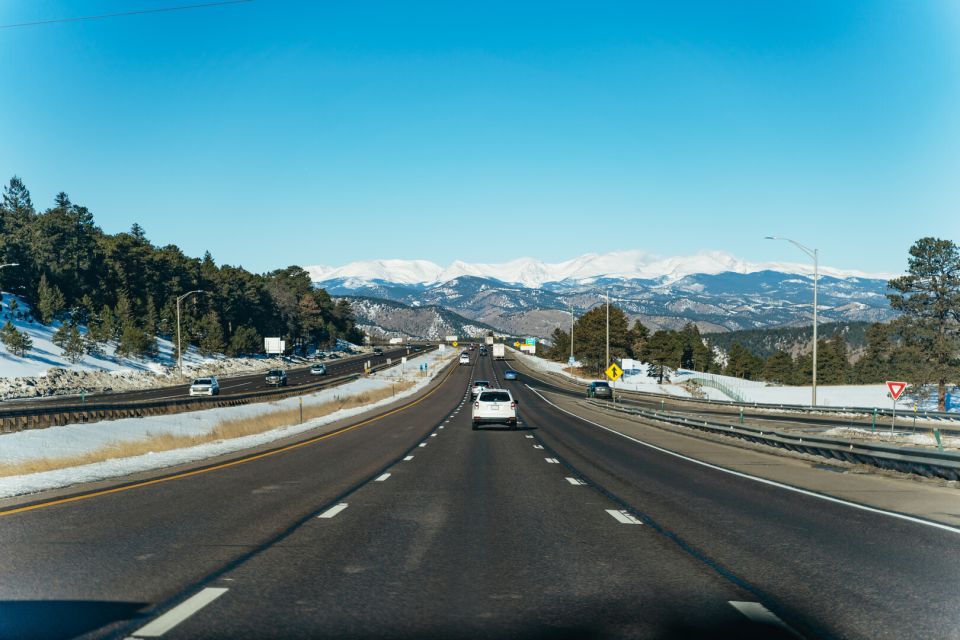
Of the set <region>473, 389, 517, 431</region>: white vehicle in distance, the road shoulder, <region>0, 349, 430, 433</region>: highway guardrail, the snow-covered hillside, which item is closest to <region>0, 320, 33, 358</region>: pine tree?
the snow-covered hillside

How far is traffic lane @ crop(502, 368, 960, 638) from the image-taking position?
20.0 feet

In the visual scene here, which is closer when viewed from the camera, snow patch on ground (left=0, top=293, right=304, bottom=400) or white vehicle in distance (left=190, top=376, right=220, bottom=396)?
white vehicle in distance (left=190, top=376, right=220, bottom=396)

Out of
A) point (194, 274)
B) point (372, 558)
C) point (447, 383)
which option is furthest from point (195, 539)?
point (194, 274)

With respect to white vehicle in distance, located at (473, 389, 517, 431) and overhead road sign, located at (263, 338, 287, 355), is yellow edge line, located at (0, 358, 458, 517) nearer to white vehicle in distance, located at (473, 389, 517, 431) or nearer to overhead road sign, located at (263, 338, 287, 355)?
white vehicle in distance, located at (473, 389, 517, 431)

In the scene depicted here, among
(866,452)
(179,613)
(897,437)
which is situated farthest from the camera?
(897,437)

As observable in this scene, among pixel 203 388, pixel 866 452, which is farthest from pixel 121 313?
pixel 866 452

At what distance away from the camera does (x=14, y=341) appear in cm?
7119

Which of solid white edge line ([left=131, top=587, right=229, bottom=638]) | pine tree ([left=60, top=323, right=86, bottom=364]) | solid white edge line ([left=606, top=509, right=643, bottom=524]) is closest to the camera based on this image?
solid white edge line ([left=131, top=587, right=229, bottom=638])

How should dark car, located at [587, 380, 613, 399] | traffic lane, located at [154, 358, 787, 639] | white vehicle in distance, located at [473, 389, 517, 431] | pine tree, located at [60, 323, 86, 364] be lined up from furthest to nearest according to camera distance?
pine tree, located at [60, 323, 86, 364] → dark car, located at [587, 380, 613, 399] → white vehicle in distance, located at [473, 389, 517, 431] → traffic lane, located at [154, 358, 787, 639]

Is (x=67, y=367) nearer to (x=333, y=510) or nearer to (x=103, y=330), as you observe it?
(x=103, y=330)

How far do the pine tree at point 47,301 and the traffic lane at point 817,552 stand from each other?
88.6 m

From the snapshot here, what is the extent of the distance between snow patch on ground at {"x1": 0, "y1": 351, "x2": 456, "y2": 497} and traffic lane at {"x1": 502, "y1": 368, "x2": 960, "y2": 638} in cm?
942

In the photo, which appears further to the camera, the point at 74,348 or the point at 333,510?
the point at 74,348

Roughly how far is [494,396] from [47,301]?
2894 inches
